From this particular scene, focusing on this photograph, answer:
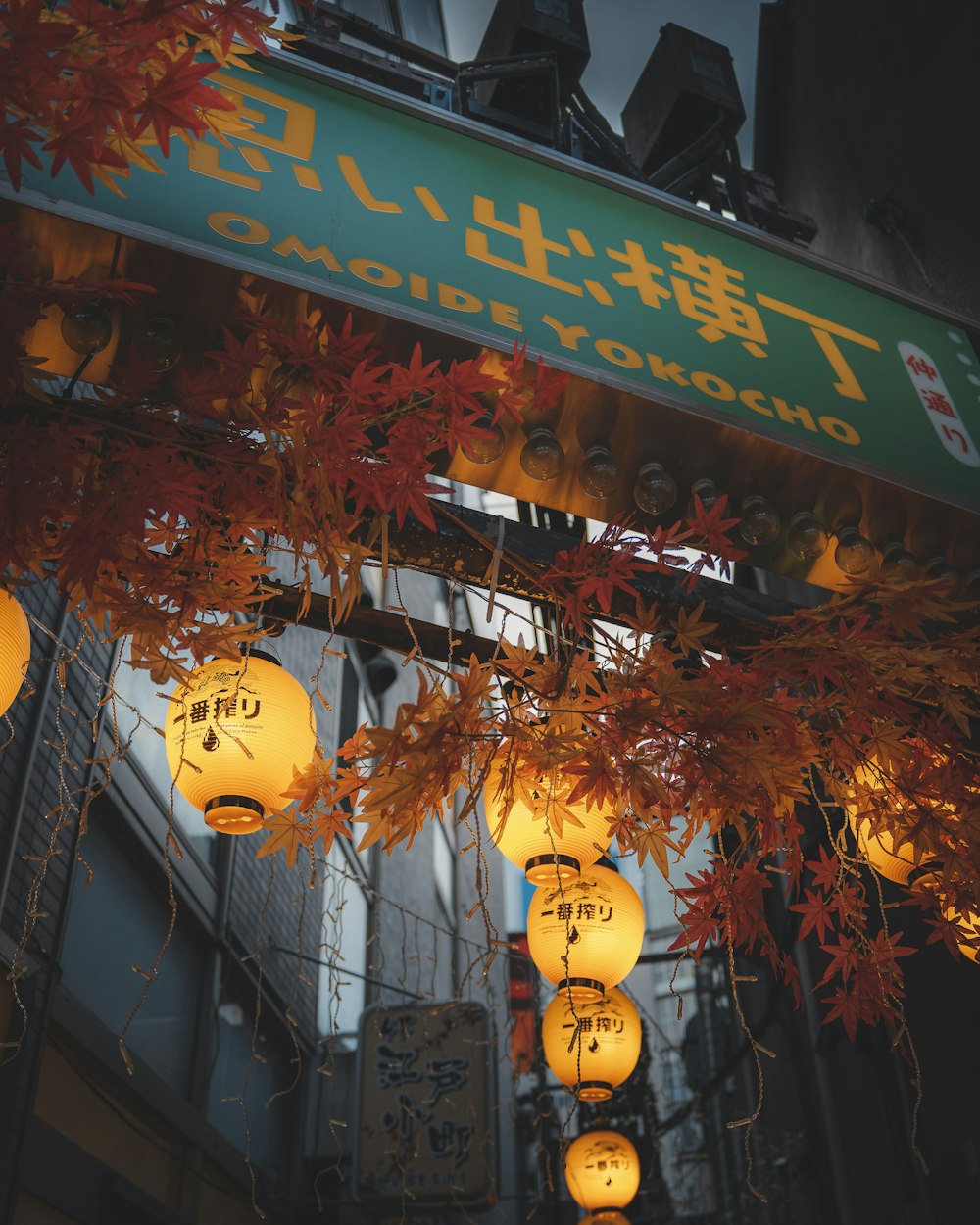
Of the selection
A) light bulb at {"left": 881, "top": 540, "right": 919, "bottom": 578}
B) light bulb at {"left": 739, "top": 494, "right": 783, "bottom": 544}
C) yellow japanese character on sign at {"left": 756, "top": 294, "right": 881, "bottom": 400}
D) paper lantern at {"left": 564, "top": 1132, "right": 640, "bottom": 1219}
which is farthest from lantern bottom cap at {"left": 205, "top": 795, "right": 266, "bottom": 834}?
paper lantern at {"left": 564, "top": 1132, "right": 640, "bottom": 1219}

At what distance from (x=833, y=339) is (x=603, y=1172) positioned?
907cm

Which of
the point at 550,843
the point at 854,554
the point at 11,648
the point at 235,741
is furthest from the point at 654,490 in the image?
the point at 11,648

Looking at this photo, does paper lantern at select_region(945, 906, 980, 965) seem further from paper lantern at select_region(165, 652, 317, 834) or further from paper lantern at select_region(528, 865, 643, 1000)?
paper lantern at select_region(165, 652, 317, 834)

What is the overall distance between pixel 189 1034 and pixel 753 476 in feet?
21.4

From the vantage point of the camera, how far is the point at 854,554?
379 cm

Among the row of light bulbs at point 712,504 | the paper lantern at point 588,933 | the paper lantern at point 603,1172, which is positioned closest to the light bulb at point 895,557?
the row of light bulbs at point 712,504

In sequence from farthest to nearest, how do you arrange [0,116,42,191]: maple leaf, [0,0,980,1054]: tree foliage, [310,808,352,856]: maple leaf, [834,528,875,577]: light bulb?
1. [834,528,875,577]: light bulb
2. [310,808,352,856]: maple leaf
3. [0,0,980,1054]: tree foliage
4. [0,116,42,191]: maple leaf

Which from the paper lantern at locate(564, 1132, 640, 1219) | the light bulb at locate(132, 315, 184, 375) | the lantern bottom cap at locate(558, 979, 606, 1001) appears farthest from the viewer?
the paper lantern at locate(564, 1132, 640, 1219)

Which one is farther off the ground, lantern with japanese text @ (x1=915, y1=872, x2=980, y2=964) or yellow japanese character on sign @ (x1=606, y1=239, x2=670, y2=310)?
yellow japanese character on sign @ (x1=606, y1=239, x2=670, y2=310)

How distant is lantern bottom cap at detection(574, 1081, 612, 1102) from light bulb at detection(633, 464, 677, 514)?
274 cm

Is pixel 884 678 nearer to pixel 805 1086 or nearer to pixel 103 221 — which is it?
pixel 103 221

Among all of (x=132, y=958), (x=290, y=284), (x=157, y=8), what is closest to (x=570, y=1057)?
(x=132, y=958)

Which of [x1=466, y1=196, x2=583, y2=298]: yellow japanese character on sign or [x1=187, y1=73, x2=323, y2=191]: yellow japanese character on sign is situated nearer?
[x1=187, y1=73, x2=323, y2=191]: yellow japanese character on sign

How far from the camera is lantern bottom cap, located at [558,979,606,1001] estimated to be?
406 cm
